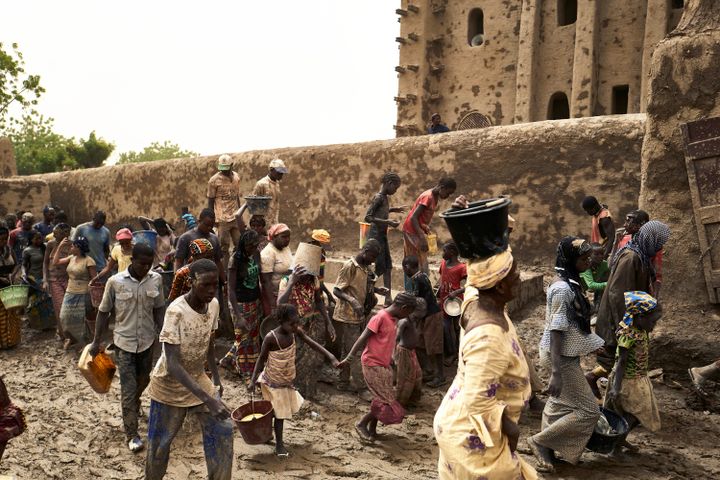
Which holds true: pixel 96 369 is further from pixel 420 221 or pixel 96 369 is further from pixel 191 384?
pixel 420 221

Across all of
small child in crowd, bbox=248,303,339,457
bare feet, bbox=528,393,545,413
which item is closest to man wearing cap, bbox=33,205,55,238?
small child in crowd, bbox=248,303,339,457

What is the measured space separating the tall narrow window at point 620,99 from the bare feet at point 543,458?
41.3 feet

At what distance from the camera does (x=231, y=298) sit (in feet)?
21.7

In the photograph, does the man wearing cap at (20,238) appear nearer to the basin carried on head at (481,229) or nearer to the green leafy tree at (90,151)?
the basin carried on head at (481,229)

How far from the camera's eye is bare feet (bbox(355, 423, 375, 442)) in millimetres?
5898

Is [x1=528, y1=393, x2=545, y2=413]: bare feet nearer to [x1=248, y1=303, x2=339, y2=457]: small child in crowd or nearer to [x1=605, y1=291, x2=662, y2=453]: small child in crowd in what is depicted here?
[x1=605, y1=291, x2=662, y2=453]: small child in crowd

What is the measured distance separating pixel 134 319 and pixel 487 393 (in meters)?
3.79

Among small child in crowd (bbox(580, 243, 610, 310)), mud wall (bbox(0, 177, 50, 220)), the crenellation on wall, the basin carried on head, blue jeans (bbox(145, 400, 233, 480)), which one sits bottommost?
blue jeans (bbox(145, 400, 233, 480))

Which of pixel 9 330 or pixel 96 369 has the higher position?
pixel 96 369

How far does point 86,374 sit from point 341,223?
20.5 ft

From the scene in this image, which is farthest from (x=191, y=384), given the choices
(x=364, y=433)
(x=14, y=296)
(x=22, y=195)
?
(x=22, y=195)

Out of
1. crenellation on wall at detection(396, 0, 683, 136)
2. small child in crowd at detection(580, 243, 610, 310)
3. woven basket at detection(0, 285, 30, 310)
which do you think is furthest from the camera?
crenellation on wall at detection(396, 0, 683, 136)

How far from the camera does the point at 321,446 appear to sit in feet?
19.1

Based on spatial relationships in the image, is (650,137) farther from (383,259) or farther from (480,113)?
(480,113)
